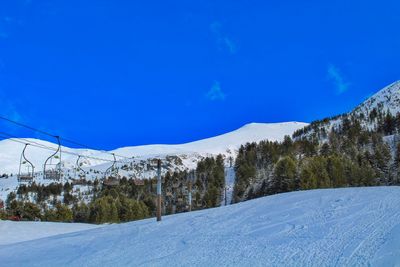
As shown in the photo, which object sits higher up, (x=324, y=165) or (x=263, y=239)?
(x=324, y=165)

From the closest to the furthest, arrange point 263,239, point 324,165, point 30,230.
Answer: point 263,239 → point 30,230 → point 324,165

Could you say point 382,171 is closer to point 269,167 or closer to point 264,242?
point 269,167

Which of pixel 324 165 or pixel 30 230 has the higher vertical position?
pixel 324 165

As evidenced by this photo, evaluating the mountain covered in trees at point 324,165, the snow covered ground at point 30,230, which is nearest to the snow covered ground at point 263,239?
the snow covered ground at point 30,230

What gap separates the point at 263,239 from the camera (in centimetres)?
1858

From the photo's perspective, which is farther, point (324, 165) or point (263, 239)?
point (324, 165)

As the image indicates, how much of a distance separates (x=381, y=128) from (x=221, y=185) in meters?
62.2

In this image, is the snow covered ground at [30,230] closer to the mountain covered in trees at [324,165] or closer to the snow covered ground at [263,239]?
the snow covered ground at [263,239]

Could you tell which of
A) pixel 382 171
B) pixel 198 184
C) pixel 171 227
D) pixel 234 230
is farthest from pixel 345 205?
pixel 198 184

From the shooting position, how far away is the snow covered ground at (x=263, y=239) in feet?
49.2

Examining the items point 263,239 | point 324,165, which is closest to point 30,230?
point 263,239

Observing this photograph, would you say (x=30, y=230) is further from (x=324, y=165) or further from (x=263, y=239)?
(x=324, y=165)

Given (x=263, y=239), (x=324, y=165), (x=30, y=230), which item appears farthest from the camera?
(x=324, y=165)

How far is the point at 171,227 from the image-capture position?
25.8 meters
